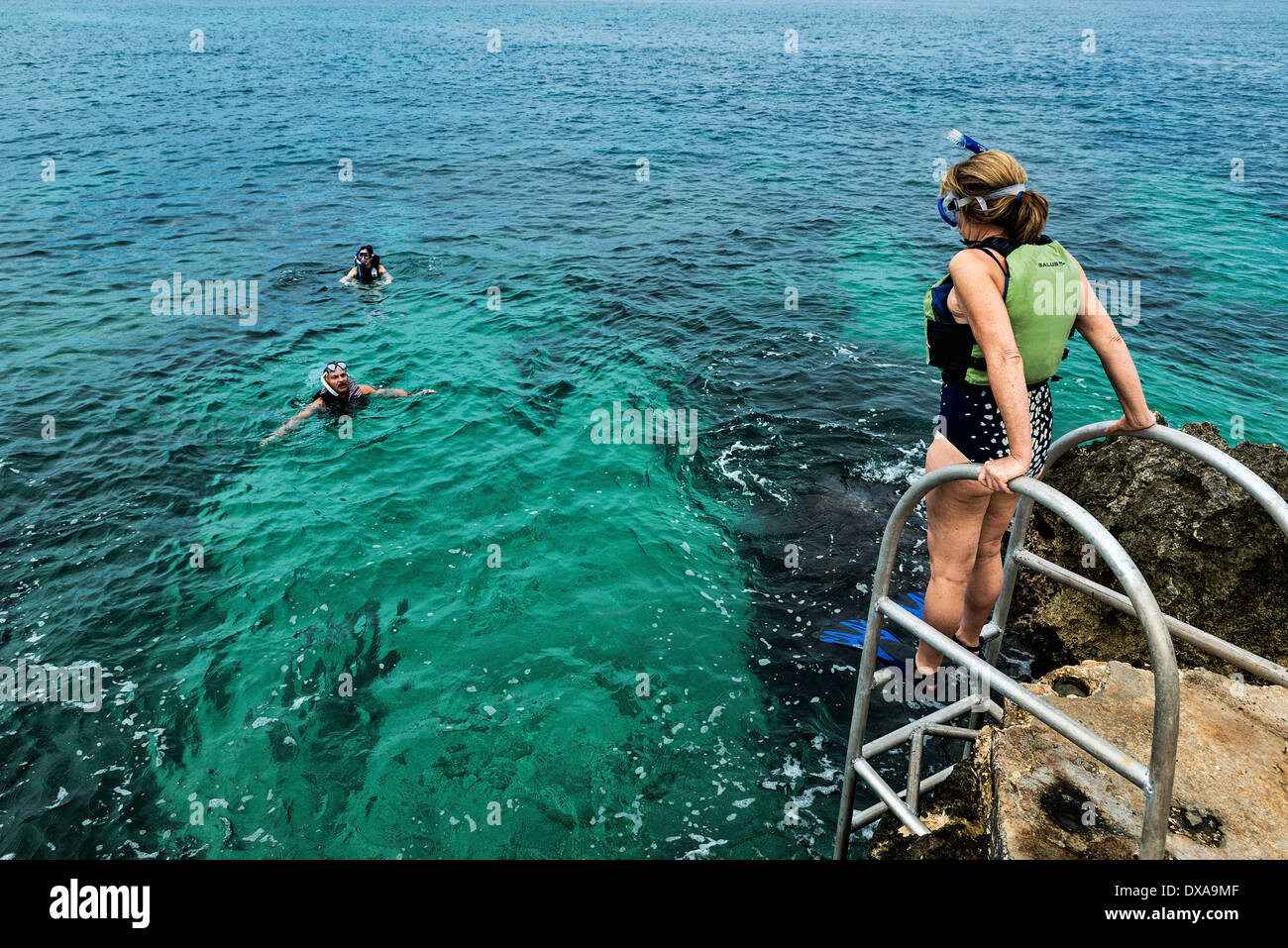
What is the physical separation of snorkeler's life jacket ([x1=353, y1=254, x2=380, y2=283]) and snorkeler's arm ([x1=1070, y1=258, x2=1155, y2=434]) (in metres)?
15.7

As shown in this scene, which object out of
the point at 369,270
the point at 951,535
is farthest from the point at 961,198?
the point at 369,270

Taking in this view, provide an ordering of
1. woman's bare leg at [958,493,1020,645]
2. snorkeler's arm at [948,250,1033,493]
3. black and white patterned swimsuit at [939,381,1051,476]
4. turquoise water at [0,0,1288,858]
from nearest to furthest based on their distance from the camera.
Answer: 1. snorkeler's arm at [948,250,1033,493]
2. black and white patterned swimsuit at [939,381,1051,476]
3. woman's bare leg at [958,493,1020,645]
4. turquoise water at [0,0,1288,858]

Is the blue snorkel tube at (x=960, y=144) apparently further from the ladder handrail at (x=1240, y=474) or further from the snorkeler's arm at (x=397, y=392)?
the snorkeler's arm at (x=397, y=392)

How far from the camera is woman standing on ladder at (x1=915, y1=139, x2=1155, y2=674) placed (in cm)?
354

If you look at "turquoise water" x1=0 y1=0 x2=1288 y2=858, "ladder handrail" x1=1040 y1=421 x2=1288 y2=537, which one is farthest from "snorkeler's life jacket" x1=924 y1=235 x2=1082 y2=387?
"turquoise water" x1=0 y1=0 x2=1288 y2=858

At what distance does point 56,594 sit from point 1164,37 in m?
100

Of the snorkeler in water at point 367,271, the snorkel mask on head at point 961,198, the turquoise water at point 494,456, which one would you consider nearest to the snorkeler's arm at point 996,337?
the snorkel mask on head at point 961,198

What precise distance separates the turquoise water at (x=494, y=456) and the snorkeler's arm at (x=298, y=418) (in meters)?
0.22

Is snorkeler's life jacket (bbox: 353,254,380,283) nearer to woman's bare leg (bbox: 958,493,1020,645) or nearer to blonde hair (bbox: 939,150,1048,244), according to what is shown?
woman's bare leg (bbox: 958,493,1020,645)

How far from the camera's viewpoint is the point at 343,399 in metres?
12.1

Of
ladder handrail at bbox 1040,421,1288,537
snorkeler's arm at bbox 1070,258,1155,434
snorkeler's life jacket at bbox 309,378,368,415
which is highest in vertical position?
snorkeler's arm at bbox 1070,258,1155,434

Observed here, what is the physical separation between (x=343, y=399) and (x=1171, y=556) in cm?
1105
